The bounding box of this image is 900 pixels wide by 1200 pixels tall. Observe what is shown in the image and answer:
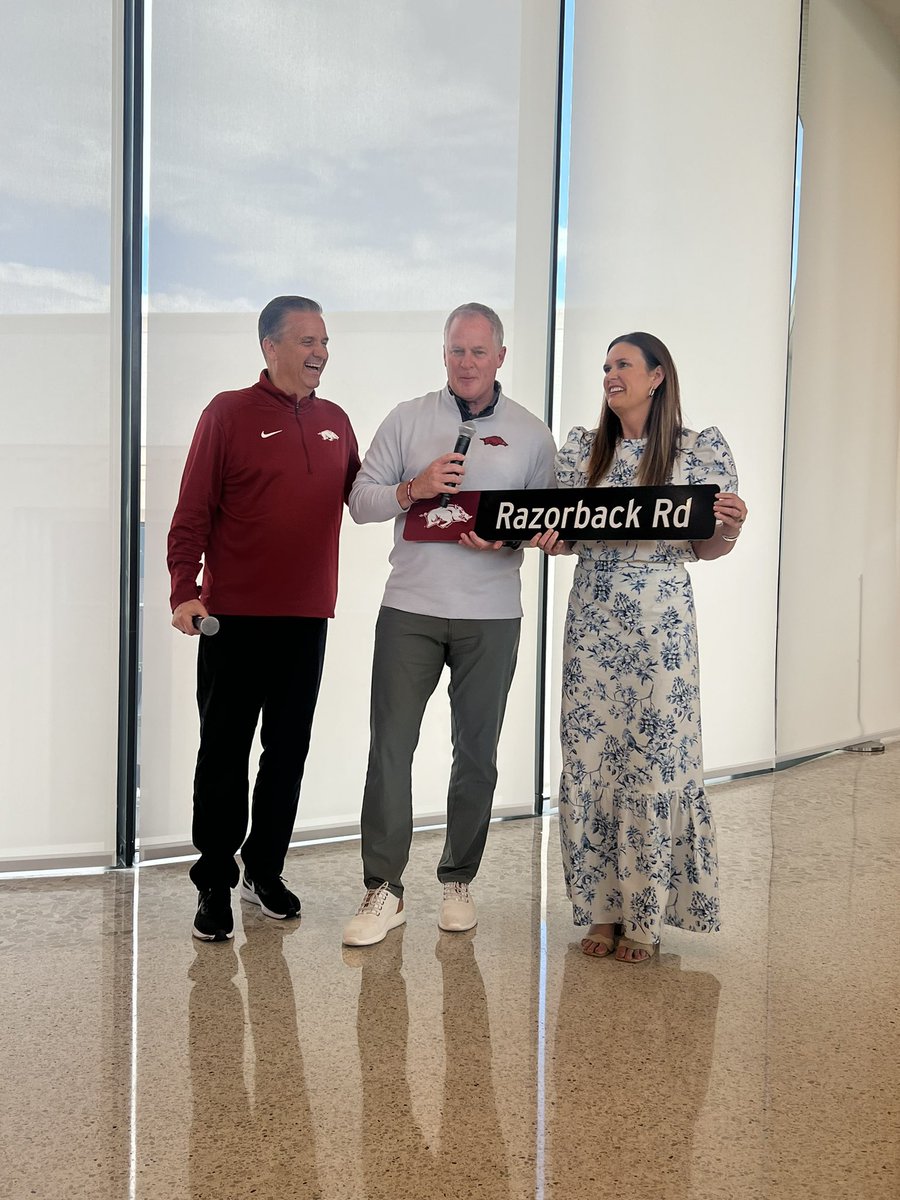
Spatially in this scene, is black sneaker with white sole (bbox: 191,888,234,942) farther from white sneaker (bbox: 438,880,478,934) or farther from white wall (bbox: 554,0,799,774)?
white wall (bbox: 554,0,799,774)

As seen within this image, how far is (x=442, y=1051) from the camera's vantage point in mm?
2133

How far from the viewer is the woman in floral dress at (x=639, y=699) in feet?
8.40

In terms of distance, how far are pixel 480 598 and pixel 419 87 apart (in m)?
1.91

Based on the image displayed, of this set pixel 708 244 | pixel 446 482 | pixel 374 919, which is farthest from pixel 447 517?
pixel 708 244

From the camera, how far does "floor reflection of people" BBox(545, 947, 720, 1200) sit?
1715 millimetres

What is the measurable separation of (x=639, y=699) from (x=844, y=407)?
3218 millimetres

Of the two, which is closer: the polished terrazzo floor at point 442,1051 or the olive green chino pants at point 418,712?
the polished terrazzo floor at point 442,1051

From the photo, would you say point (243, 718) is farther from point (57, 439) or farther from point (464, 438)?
point (57, 439)

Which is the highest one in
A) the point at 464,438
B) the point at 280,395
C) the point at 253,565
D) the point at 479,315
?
the point at 479,315

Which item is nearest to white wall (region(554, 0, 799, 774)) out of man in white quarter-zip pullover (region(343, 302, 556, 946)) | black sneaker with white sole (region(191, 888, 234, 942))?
man in white quarter-zip pullover (region(343, 302, 556, 946))

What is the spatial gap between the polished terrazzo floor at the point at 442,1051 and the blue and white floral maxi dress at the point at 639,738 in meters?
0.18

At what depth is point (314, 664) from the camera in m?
2.80

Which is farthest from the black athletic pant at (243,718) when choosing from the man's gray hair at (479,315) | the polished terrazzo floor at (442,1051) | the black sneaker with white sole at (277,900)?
the man's gray hair at (479,315)

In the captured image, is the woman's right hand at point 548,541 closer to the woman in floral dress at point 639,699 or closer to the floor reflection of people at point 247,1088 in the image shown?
the woman in floral dress at point 639,699
